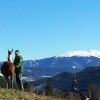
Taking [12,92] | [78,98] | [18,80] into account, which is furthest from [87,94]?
[12,92]

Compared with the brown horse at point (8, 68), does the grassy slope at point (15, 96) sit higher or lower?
lower

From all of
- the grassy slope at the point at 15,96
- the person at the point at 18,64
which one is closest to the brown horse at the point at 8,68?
the person at the point at 18,64

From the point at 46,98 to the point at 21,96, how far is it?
1335 mm

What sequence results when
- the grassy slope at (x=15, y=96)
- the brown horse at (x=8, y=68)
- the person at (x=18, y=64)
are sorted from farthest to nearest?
1. the person at (x=18, y=64)
2. the brown horse at (x=8, y=68)
3. the grassy slope at (x=15, y=96)

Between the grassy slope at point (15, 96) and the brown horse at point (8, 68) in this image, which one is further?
the brown horse at point (8, 68)

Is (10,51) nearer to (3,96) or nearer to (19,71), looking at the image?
(19,71)

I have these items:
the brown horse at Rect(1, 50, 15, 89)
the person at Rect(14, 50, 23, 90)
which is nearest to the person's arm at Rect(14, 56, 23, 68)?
the person at Rect(14, 50, 23, 90)

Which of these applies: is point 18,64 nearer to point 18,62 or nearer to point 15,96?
point 18,62

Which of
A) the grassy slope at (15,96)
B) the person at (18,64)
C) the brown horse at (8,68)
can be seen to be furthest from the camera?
the person at (18,64)

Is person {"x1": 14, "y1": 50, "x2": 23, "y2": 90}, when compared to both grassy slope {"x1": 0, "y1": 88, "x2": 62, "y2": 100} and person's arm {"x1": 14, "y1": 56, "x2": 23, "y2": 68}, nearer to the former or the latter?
person's arm {"x1": 14, "y1": 56, "x2": 23, "y2": 68}

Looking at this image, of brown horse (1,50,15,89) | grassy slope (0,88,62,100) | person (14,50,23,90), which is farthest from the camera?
person (14,50,23,90)

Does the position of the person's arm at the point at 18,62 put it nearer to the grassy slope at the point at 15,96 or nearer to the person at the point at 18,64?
the person at the point at 18,64

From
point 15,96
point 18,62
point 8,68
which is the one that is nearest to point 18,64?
point 18,62

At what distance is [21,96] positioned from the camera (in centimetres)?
1585
